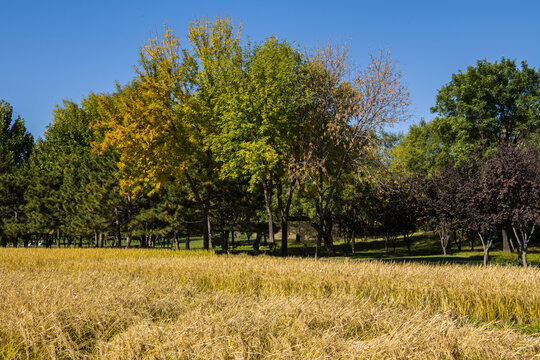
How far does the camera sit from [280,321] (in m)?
4.77

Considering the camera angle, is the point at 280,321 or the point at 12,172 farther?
the point at 12,172

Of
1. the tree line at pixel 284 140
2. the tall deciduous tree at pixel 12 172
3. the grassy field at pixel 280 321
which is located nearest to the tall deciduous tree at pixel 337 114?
the tree line at pixel 284 140

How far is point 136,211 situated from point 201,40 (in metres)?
16.0

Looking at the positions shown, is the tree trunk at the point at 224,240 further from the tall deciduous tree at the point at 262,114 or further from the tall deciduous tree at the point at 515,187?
the tall deciduous tree at the point at 515,187

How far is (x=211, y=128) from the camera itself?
20.5 metres

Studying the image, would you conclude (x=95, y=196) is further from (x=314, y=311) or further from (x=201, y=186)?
A: (x=314, y=311)

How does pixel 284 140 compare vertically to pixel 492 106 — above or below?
below

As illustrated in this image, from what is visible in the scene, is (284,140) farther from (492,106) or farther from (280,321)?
(492,106)

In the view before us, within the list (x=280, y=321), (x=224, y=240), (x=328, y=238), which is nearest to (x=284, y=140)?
(x=280, y=321)

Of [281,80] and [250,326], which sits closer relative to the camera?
[250,326]

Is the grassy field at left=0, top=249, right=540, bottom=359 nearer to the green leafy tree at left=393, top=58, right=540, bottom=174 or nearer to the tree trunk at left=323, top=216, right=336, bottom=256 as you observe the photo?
the green leafy tree at left=393, top=58, right=540, bottom=174

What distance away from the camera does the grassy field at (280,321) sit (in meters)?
3.77

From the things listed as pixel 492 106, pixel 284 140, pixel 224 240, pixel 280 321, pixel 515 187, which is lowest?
pixel 224 240

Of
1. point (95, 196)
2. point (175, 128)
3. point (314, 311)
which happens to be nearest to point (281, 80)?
point (175, 128)
